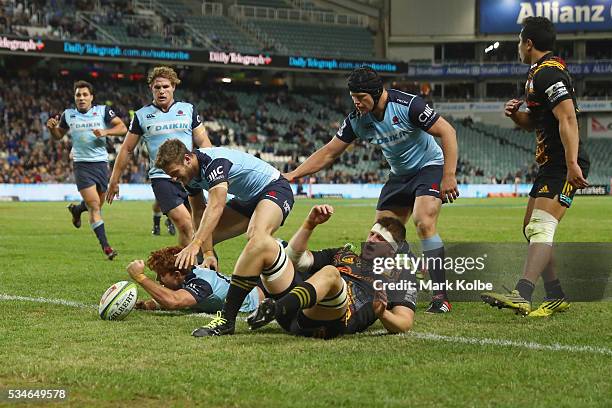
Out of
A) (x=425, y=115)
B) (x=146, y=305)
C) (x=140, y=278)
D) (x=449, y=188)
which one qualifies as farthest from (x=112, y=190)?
(x=449, y=188)

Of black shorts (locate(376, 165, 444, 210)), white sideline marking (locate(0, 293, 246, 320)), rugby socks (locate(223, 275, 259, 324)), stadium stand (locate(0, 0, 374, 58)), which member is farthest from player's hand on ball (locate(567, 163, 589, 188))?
stadium stand (locate(0, 0, 374, 58))

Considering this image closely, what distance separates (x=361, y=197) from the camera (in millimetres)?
49562

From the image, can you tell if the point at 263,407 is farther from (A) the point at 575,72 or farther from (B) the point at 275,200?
(A) the point at 575,72

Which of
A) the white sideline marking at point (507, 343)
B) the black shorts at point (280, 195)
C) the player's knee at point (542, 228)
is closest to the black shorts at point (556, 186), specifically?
the player's knee at point (542, 228)

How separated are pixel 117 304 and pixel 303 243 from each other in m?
1.71

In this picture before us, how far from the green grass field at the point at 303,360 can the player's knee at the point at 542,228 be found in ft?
2.35

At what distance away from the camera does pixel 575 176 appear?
7.69m

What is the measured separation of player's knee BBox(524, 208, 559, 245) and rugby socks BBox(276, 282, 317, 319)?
8.43 ft

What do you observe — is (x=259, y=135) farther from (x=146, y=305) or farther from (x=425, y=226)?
(x=146, y=305)

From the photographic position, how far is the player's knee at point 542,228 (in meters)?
7.95

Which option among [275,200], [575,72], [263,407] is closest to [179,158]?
[275,200]

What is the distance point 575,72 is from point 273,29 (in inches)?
938

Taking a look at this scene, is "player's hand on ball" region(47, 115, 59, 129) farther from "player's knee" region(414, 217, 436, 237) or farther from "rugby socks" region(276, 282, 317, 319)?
"rugby socks" region(276, 282, 317, 319)

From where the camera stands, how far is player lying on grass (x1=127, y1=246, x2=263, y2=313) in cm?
793
